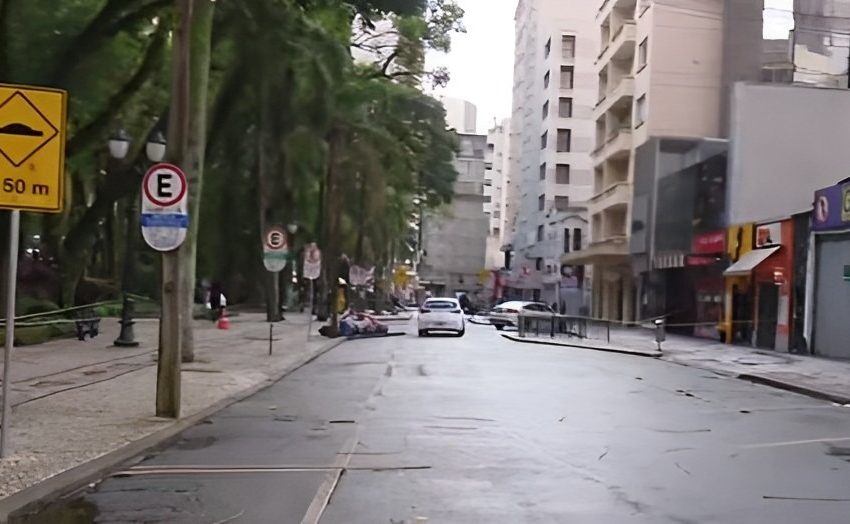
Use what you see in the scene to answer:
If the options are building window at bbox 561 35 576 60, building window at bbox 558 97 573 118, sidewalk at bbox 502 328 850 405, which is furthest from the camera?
building window at bbox 561 35 576 60

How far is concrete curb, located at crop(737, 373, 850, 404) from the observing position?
18083 millimetres

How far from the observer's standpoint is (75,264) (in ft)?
102

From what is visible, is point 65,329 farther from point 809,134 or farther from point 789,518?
point 809,134

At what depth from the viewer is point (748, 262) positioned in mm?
33562

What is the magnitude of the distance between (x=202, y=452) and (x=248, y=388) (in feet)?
22.6

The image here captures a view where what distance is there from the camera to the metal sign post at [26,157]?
9172 mm

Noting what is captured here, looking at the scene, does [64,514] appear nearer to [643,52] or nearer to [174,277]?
[174,277]

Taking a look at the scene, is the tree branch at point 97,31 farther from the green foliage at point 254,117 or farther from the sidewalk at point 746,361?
the sidewalk at point 746,361

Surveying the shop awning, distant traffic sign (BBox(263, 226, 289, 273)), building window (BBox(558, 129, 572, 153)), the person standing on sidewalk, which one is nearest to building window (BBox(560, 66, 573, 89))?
building window (BBox(558, 129, 572, 153))

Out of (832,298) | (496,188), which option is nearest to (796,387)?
(832,298)

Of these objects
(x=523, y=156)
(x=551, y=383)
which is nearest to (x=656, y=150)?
(x=551, y=383)

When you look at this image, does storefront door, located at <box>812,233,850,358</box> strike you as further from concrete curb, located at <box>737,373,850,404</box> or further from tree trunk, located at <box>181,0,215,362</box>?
tree trunk, located at <box>181,0,215,362</box>

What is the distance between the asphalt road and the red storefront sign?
66.1 feet

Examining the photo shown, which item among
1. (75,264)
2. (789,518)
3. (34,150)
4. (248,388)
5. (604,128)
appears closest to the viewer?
Answer: (789,518)
